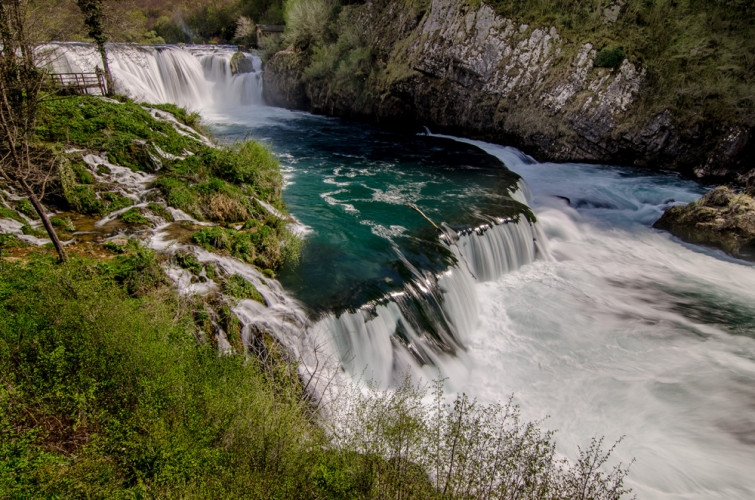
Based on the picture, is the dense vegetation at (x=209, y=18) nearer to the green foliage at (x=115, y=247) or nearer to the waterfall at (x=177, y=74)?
the waterfall at (x=177, y=74)

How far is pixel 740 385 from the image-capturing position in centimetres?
703

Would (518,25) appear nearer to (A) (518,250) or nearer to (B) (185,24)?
(A) (518,250)

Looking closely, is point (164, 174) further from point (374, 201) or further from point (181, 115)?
point (374, 201)

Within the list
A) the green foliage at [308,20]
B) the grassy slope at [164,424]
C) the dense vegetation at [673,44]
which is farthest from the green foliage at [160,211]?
the green foliage at [308,20]

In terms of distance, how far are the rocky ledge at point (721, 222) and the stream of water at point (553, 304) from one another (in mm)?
455

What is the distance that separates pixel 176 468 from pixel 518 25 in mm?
22739

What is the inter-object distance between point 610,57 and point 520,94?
12.8ft

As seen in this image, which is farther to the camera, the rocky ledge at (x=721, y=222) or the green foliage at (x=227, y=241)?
the rocky ledge at (x=721, y=222)

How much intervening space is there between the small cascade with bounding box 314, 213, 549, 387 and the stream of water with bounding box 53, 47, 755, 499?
0.09 ft

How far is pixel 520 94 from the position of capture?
62.2ft

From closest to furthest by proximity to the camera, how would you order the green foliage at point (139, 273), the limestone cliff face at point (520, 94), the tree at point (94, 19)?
the green foliage at point (139, 273), the tree at point (94, 19), the limestone cliff face at point (520, 94)

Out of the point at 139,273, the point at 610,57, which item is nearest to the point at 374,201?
the point at 139,273

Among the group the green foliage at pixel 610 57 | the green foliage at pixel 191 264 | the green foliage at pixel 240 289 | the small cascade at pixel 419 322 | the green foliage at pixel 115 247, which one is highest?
the green foliage at pixel 610 57

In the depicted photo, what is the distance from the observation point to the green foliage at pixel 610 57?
55.6 ft
